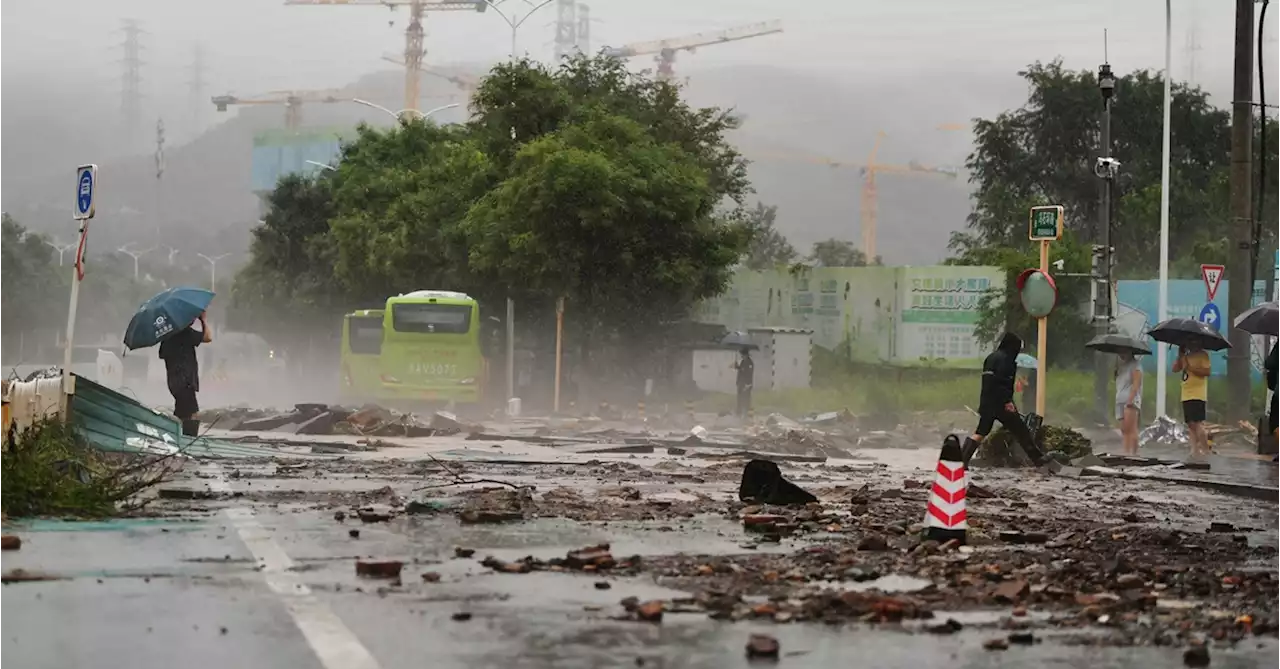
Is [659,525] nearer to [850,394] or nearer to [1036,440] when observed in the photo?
[1036,440]

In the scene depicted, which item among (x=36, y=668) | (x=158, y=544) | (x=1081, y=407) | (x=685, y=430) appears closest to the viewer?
(x=36, y=668)

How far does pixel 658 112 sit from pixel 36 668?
50709mm

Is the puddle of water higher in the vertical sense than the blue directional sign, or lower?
lower

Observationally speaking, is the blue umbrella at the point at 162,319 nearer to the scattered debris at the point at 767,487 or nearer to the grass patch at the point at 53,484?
the grass patch at the point at 53,484

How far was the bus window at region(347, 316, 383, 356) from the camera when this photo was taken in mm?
52625

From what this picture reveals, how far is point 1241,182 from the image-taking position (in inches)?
1159

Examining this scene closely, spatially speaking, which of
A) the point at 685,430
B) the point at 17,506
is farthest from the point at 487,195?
the point at 17,506

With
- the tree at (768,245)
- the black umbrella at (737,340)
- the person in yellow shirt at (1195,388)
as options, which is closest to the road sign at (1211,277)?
the person in yellow shirt at (1195,388)

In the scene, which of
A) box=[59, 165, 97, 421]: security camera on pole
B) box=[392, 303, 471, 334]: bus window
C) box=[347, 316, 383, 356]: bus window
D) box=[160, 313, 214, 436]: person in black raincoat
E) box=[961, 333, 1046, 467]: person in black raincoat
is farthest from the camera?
box=[347, 316, 383, 356]: bus window

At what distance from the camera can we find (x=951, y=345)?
168 feet

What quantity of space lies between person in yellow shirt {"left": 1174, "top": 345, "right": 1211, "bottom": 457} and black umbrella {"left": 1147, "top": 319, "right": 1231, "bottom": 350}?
0.10m

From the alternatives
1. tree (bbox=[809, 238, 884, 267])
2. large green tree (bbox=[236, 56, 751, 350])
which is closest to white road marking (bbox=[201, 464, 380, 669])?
large green tree (bbox=[236, 56, 751, 350])

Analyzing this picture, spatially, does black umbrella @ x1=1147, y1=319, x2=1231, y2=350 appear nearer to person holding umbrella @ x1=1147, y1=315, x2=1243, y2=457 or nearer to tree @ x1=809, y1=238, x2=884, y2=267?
person holding umbrella @ x1=1147, y1=315, x2=1243, y2=457

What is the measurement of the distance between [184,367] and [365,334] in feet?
94.3
